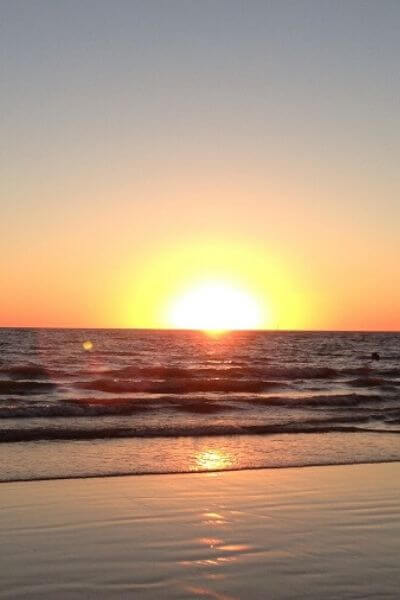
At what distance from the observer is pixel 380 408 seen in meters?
27.0

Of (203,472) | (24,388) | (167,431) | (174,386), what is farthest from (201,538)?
(174,386)

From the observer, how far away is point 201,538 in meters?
7.47

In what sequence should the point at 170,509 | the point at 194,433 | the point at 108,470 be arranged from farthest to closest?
the point at 194,433
the point at 108,470
the point at 170,509

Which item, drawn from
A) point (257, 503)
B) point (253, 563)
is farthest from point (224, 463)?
point (253, 563)

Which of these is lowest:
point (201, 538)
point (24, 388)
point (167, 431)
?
point (201, 538)

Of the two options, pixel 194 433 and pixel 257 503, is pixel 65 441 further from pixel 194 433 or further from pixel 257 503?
pixel 257 503

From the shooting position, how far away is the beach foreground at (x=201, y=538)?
595cm

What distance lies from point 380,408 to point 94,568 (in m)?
22.2

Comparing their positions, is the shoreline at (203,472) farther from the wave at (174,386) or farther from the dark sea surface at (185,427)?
the wave at (174,386)

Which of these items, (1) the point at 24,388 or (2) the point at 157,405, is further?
(1) the point at 24,388

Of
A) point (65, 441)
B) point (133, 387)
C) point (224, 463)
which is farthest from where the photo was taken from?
point (133, 387)

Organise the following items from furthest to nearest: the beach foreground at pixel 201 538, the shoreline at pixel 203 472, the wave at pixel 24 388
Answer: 1. the wave at pixel 24 388
2. the shoreline at pixel 203 472
3. the beach foreground at pixel 201 538

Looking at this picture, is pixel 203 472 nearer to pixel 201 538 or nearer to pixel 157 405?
pixel 201 538

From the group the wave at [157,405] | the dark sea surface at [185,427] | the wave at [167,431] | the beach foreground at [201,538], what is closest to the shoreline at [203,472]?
the dark sea surface at [185,427]
